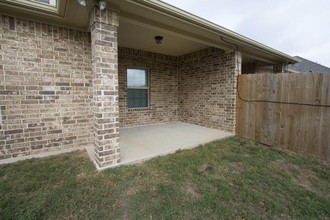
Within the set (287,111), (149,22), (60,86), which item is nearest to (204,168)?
(287,111)

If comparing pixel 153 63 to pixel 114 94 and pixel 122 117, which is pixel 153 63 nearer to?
pixel 122 117

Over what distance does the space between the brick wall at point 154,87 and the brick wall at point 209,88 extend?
403 mm

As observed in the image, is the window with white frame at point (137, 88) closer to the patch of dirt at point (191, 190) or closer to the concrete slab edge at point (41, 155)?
the concrete slab edge at point (41, 155)

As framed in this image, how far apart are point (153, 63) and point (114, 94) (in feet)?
13.4

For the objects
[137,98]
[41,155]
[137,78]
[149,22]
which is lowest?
[41,155]

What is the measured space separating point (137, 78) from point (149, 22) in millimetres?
3095

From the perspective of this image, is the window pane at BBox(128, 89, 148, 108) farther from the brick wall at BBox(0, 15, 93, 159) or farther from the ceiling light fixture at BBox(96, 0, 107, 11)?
the ceiling light fixture at BBox(96, 0, 107, 11)

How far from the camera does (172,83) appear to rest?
723 centimetres

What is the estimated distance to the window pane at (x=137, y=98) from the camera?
6.22 m

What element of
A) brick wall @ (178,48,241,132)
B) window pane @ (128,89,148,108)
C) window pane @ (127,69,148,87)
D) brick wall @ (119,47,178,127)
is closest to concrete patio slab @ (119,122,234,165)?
brick wall @ (178,48,241,132)

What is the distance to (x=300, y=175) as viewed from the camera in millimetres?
2812

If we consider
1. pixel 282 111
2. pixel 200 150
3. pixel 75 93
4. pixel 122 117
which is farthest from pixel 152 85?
pixel 282 111

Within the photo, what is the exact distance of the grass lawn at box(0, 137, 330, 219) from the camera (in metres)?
1.91

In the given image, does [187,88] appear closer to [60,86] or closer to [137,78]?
[137,78]
